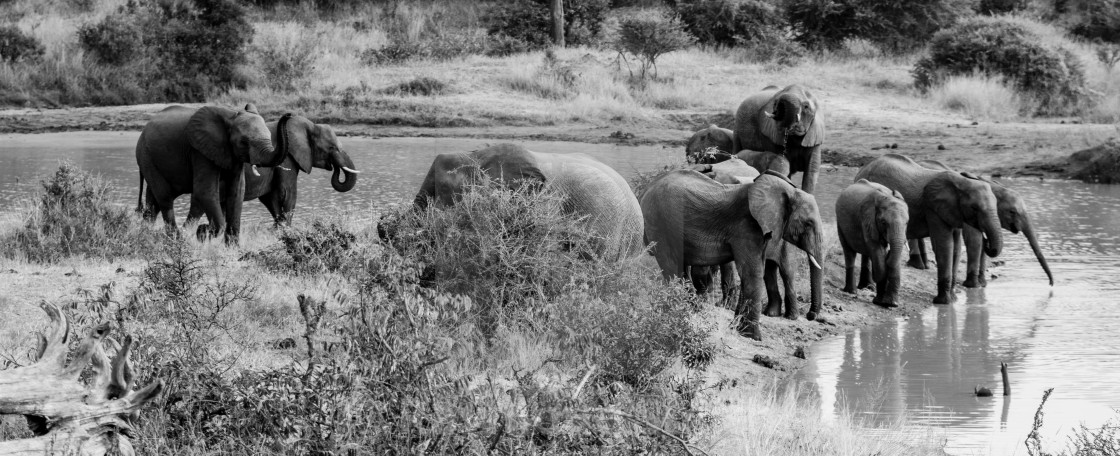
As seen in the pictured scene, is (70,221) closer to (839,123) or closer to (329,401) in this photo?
Answer: (329,401)

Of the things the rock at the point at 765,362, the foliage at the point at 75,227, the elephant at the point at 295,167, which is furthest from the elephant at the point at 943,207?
the foliage at the point at 75,227

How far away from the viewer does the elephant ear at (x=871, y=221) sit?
39.2 ft

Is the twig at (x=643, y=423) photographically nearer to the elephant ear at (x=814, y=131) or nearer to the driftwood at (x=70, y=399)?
the driftwood at (x=70, y=399)

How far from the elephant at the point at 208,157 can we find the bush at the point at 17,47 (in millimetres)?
18817

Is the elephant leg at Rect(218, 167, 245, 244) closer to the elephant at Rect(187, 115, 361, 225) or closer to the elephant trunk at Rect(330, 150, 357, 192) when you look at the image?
the elephant at Rect(187, 115, 361, 225)

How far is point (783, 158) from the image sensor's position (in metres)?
14.3

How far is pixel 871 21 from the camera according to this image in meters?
36.8

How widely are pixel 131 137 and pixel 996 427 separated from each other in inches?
776

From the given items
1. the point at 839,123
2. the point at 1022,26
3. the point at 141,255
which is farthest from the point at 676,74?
the point at 141,255

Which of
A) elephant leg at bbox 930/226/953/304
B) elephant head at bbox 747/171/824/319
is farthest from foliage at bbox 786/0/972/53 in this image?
elephant head at bbox 747/171/824/319

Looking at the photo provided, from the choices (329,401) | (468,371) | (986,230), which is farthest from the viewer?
(986,230)

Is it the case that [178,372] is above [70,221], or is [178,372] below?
above

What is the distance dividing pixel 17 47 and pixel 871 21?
849 inches

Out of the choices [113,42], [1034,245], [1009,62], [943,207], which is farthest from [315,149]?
[1009,62]
